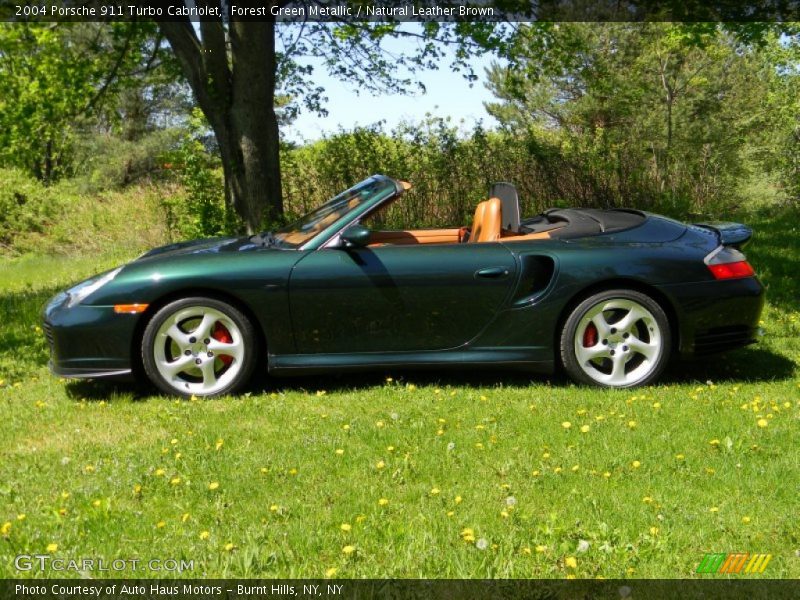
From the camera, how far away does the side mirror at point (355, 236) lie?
5305 mm

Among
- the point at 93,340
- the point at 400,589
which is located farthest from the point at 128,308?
the point at 400,589

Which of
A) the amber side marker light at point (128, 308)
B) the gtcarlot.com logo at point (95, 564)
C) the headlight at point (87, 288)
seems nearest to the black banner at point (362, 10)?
the headlight at point (87, 288)

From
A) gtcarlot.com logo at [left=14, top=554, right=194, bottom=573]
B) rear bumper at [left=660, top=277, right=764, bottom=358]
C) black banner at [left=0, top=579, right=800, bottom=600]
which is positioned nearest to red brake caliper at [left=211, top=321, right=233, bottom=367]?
gtcarlot.com logo at [left=14, top=554, right=194, bottom=573]

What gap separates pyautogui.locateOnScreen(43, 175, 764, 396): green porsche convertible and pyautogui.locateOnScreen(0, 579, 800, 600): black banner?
8.14 feet

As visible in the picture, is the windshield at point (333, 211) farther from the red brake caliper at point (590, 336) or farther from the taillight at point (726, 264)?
the taillight at point (726, 264)

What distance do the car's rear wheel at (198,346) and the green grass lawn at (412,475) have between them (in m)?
0.17

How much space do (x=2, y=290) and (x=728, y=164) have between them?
23.9 metres

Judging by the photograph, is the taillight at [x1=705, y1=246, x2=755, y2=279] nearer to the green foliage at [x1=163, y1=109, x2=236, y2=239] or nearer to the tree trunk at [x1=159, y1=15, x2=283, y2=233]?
the tree trunk at [x1=159, y1=15, x2=283, y2=233]

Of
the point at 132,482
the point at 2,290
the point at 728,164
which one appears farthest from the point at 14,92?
the point at 728,164

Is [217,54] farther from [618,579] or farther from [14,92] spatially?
[618,579]

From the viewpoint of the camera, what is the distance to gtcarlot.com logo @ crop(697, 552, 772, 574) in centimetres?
307

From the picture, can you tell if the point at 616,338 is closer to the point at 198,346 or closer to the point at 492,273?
the point at 492,273

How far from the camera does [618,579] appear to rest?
298 centimetres

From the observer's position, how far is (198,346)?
17.6 feet
